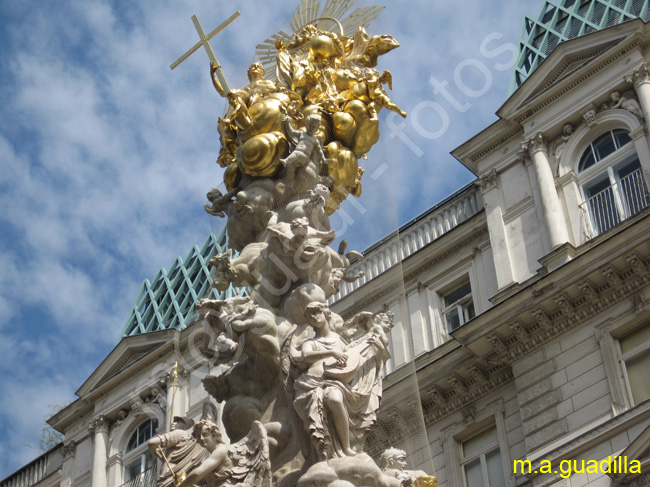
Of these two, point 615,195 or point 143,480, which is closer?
point 615,195

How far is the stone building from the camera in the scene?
18266mm

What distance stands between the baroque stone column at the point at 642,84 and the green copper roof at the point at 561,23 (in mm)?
2560

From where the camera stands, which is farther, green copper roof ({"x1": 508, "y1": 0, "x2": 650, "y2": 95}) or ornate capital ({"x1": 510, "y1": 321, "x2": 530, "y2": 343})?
green copper roof ({"x1": 508, "y1": 0, "x2": 650, "y2": 95})

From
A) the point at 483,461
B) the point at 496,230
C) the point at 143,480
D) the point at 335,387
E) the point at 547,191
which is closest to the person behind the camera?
the point at 335,387

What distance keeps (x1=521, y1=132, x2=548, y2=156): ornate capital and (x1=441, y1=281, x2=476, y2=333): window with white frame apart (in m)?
2.97

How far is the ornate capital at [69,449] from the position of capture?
28.1 m

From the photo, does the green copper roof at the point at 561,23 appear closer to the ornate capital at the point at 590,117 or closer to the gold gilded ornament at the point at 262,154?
the ornate capital at the point at 590,117

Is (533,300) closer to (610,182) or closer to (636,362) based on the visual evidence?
(636,362)

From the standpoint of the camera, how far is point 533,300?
1956 centimetres

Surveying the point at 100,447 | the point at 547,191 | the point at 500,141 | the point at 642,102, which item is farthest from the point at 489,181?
the point at 100,447

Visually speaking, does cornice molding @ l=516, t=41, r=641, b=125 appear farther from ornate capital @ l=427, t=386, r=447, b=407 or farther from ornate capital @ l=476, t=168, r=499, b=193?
ornate capital @ l=427, t=386, r=447, b=407

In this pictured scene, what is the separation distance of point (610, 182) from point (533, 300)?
3.15 metres

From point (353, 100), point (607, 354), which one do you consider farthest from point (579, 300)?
point (353, 100)

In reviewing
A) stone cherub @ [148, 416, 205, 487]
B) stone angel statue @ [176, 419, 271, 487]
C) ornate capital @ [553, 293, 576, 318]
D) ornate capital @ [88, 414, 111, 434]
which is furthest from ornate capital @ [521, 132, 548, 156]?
stone angel statue @ [176, 419, 271, 487]
